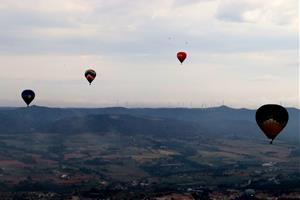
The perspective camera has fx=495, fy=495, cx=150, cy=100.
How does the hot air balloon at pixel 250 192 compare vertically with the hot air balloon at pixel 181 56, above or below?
below

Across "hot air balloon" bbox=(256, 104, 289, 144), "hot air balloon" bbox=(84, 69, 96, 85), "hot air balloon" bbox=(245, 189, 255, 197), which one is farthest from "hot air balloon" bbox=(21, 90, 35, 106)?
"hot air balloon" bbox=(245, 189, 255, 197)

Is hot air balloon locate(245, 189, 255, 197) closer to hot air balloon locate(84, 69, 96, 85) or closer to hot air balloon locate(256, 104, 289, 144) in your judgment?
hot air balloon locate(84, 69, 96, 85)

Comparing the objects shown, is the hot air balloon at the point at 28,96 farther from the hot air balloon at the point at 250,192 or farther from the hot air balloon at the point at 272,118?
the hot air balloon at the point at 250,192

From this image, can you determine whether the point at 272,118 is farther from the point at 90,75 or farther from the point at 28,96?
the point at 28,96

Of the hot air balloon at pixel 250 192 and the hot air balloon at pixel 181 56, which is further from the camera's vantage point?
the hot air balloon at pixel 250 192

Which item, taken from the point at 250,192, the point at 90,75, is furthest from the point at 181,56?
the point at 250,192

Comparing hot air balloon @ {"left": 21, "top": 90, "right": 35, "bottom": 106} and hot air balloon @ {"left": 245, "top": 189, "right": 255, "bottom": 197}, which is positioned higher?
hot air balloon @ {"left": 21, "top": 90, "right": 35, "bottom": 106}

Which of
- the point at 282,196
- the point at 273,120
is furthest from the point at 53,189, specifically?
the point at 273,120

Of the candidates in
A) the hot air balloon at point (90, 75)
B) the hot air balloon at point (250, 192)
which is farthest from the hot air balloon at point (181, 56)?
the hot air balloon at point (250, 192)
